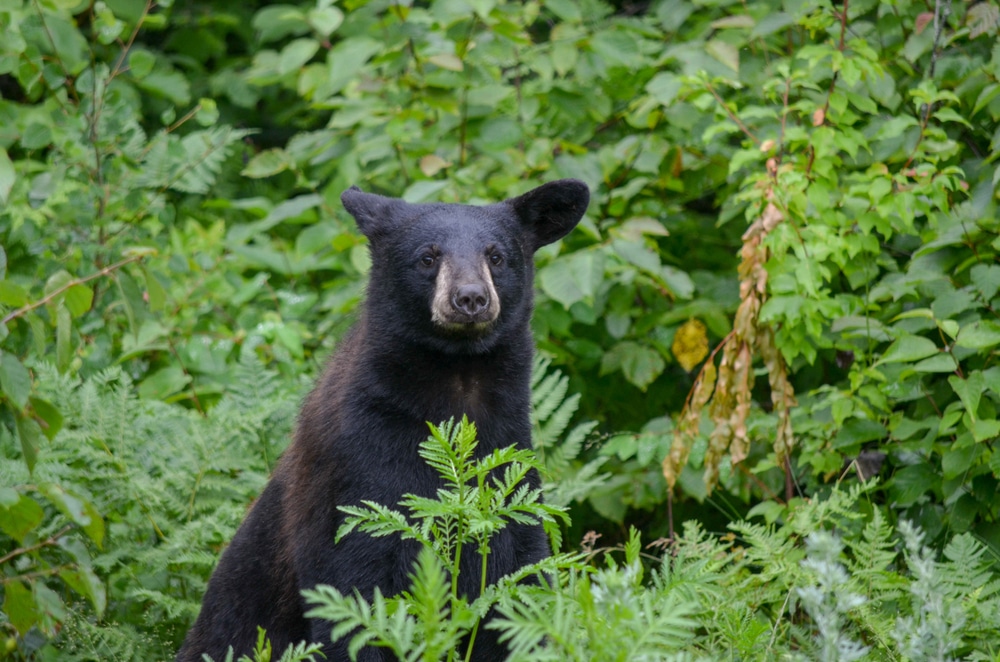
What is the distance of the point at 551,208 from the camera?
428 centimetres

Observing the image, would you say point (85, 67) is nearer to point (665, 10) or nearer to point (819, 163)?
point (665, 10)

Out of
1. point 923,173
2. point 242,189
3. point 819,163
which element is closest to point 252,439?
point 819,163

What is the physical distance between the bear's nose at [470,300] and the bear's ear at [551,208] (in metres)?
0.64

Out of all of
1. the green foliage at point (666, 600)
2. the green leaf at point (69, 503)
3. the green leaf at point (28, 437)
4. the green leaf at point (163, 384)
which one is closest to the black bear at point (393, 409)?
the green foliage at point (666, 600)

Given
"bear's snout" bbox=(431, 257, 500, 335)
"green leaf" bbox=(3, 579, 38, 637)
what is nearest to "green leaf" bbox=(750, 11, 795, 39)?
"bear's snout" bbox=(431, 257, 500, 335)

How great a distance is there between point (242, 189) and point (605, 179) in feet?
14.2

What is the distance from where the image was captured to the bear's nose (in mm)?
3664

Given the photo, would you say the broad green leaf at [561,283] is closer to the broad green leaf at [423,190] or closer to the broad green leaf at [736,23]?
the broad green leaf at [423,190]

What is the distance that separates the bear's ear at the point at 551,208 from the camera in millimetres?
4176

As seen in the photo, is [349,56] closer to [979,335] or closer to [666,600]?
[979,335]

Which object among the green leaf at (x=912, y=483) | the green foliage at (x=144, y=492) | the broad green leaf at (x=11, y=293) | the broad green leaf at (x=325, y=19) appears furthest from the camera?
the broad green leaf at (x=325, y=19)

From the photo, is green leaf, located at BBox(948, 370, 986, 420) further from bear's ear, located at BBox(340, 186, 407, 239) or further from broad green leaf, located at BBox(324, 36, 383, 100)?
broad green leaf, located at BBox(324, 36, 383, 100)

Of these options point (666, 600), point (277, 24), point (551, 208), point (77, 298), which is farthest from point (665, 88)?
point (666, 600)

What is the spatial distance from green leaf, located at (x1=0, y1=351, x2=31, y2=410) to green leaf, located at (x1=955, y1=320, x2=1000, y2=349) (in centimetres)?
311
